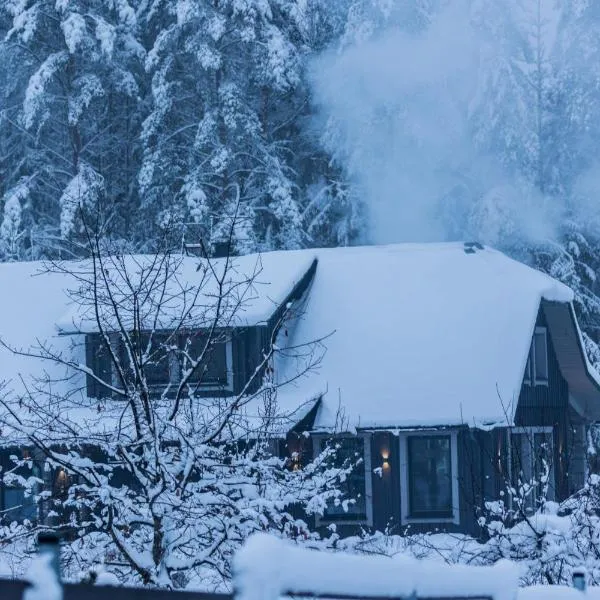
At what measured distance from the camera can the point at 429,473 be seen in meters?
21.9

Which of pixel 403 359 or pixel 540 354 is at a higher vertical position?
pixel 540 354

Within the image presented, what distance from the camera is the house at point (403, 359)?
20984 mm

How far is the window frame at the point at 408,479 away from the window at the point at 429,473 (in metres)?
0.10

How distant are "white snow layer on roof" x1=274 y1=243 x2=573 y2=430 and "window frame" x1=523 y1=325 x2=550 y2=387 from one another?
877mm

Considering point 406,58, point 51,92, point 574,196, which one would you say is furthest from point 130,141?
point 574,196

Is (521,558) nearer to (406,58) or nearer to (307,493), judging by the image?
(307,493)

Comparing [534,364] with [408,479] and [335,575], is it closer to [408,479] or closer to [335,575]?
[408,479]

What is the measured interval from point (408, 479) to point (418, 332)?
8.99 feet

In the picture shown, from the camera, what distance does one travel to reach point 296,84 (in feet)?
114

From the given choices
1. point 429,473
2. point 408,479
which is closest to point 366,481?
point 408,479

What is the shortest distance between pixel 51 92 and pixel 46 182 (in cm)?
255

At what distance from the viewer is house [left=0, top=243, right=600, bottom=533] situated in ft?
68.8

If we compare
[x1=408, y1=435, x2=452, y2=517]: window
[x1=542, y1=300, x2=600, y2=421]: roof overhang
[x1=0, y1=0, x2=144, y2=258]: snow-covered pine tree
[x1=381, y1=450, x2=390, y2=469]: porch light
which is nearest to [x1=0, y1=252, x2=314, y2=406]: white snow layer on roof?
[x1=381, y1=450, x2=390, y2=469]: porch light

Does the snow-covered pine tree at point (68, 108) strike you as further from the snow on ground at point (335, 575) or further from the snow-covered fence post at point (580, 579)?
the snow on ground at point (335, 575)
